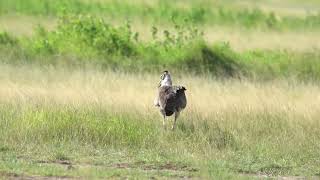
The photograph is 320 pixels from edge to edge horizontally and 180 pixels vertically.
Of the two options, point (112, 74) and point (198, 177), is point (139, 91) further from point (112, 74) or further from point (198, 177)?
point (198, 177)

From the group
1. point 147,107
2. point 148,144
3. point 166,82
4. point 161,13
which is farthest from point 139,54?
point 161,13

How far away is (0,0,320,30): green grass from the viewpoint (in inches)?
1313

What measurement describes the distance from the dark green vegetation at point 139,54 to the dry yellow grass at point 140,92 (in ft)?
5.64

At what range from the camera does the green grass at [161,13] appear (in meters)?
33.3

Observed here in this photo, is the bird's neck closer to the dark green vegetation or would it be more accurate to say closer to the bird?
the bird

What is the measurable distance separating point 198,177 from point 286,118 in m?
3.82

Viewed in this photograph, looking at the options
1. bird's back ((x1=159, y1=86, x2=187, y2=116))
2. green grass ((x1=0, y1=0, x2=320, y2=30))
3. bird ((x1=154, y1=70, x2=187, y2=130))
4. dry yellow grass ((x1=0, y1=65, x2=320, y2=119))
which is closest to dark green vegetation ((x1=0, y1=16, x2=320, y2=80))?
dry yellow grass ((x1=0, y1=65, x2=320, y2=119))

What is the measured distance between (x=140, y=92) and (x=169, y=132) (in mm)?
3448

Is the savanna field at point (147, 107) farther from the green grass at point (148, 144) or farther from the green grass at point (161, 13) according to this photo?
the green grass at point (161, 13)

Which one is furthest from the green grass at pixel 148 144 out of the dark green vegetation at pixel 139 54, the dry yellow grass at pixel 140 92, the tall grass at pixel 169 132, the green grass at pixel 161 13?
the green grass at pixel 161 13

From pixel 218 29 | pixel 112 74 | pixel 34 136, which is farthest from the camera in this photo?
pixel 218 29

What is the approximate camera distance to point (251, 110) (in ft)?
47.1

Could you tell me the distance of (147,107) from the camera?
14383mm

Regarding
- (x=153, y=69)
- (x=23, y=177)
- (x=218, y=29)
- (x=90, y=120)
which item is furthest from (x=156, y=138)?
(x=218, y=29)
